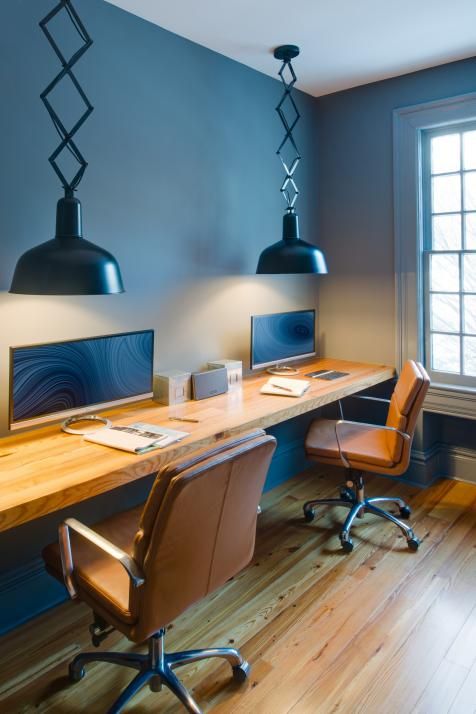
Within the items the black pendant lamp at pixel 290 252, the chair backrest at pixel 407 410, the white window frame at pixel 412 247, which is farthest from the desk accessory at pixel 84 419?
the white window frame at pixel 412 247

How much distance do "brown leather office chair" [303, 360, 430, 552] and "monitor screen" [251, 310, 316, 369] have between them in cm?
51

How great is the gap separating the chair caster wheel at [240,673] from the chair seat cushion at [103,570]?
58 centimetres

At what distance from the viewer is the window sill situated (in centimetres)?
332

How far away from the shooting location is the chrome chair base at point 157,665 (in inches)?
66.6

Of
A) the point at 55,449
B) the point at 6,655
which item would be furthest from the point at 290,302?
the point at 6,655

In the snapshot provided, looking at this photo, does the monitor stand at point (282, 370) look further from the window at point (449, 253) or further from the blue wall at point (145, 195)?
the window at point (449, 253)

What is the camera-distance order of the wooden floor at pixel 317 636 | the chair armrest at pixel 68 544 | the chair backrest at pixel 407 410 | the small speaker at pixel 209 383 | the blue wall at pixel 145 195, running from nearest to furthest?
the chair armrest at pixel 68 544 → the wooden floor at pixel 317 636 → the blue wall at pixel 145 195 → the chair backrest at pixel 407 410 → the small speaker at pixel 209 383

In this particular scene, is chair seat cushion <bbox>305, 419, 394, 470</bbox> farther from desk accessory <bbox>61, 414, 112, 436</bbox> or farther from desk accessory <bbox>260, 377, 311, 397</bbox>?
desk accessory <bbox>61, 414, 112, 436</bbox>

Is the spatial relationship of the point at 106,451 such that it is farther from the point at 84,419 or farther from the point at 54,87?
the point at 54,87

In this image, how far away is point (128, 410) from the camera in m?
2.58

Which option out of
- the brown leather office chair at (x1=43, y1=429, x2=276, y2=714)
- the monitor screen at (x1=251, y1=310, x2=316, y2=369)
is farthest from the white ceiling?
the brown leather office chair at (x1=43, y1=429, x2=276, y2=714)

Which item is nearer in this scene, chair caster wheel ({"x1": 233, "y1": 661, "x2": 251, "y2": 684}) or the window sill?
chair caster wheel ({"x1": 233, "y1": 661, "x2": 251, "y2": 684})

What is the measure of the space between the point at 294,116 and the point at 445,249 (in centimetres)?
135

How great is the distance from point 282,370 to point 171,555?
2.06 meters
